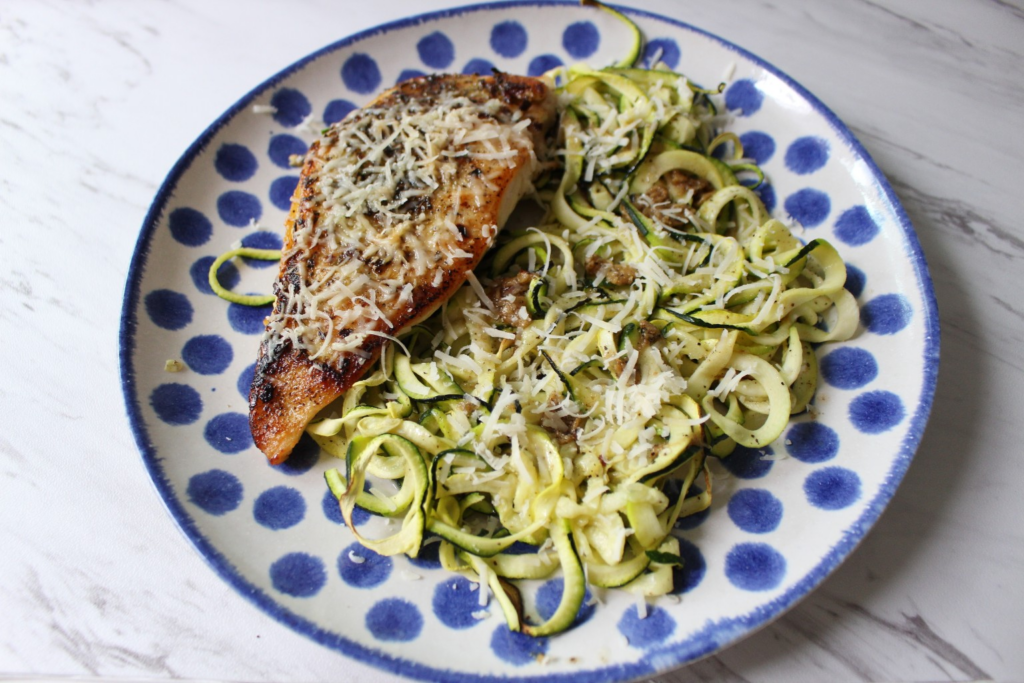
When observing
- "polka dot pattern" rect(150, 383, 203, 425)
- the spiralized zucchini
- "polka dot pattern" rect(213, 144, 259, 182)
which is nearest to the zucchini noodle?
the spiralized zucchini

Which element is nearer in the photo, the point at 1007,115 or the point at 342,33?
the point at 1007,115

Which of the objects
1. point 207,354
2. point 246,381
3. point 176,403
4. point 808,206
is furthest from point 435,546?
point 808,206

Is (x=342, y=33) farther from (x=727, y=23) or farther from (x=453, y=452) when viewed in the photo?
(x=453, y=452)

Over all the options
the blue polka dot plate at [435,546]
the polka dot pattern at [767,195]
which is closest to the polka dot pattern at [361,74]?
the blue polka dot plate at [435,546]

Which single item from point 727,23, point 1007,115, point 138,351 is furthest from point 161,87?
point 1007,115

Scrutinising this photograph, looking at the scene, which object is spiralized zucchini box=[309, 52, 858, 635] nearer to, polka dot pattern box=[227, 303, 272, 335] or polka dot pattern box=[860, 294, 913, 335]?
polka dot pattern box=[860, 294, 913, 335]

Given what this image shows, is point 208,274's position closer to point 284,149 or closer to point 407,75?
point 284,149

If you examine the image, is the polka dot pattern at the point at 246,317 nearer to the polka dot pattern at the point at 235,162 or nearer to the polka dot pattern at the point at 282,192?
the polka dot pattern at the point at 282,192
